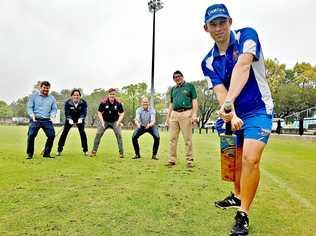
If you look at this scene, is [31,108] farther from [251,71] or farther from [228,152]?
[251,71]

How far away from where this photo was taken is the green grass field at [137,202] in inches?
166

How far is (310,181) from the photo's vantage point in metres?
7.98

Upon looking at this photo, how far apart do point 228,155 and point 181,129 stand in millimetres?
5481

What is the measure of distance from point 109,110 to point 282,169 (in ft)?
16.1

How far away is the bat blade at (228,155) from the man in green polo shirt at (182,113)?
510 centimetres

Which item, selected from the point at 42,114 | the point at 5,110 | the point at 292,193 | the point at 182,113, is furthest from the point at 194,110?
the point at 5,110

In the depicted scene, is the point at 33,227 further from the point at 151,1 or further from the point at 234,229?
the point at 151,1

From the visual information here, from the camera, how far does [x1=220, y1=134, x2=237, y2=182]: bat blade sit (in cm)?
443

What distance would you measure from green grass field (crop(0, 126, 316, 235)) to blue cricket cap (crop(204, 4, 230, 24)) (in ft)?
6.77

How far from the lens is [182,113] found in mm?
9852

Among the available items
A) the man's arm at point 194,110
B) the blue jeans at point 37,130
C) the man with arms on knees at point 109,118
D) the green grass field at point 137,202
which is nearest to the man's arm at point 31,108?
the blue jeans at point 37,130

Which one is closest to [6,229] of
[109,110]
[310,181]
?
[310,181]

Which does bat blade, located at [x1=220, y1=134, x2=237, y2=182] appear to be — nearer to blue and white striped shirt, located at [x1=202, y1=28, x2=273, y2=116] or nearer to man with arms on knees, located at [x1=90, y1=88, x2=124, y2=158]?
blue and white striped shirt, located at [x1=202, y1=28, x2=273, y2=116]

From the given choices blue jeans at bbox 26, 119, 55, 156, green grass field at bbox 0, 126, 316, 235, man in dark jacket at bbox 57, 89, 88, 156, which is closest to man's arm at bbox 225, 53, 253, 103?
green grass field at bbox 0, 126, 316, 235
